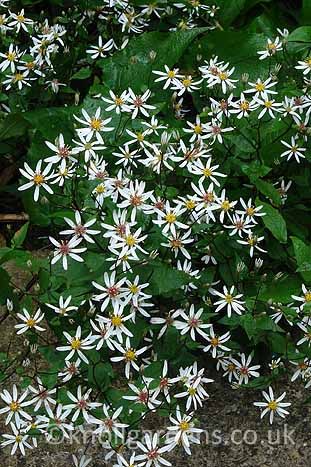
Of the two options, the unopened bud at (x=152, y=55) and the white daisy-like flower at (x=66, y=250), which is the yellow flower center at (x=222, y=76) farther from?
the white daisy-like flower at (x=66, y=250)

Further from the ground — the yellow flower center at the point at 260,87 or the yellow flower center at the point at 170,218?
the yellow flower center at the point at 260,87

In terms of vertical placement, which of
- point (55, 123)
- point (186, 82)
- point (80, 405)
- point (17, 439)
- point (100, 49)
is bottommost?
point (17, 439)

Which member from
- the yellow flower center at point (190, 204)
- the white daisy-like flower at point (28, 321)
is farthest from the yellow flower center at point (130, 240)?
the white daisy-like flower at point (28, 321)

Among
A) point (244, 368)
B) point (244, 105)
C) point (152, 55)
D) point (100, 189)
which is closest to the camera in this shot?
point (100, 189)

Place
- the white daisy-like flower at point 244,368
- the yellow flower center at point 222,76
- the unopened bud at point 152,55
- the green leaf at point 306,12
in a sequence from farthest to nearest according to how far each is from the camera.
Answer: the green leaf at point 306,12 → the unopened bud at point 152,55 → the yellow flower center at point 222,76 → the white daisy-like flower at point 244,368

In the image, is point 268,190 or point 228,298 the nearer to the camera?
point 228,298

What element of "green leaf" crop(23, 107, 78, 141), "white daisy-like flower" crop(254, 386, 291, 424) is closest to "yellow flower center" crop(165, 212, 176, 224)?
"white daisy-like flower" crop(254, 386, 291, 424)

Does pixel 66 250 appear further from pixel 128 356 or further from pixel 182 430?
pixel 182 430

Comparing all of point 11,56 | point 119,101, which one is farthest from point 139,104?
point 11,56

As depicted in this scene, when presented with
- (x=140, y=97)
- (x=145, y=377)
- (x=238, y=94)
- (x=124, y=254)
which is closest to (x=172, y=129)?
(x=140, y=97)
